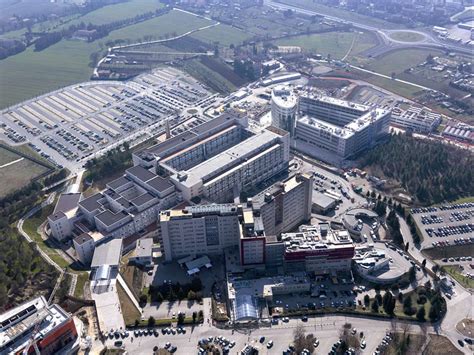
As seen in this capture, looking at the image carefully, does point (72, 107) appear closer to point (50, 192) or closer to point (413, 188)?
point (50, 192)

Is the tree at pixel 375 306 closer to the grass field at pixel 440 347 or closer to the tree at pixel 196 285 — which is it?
the grass field at pixel 440 347

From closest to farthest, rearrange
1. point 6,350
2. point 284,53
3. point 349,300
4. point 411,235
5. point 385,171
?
point 6,350 → point 349,300 → point 411,235 → point 385,171 → point 284,53

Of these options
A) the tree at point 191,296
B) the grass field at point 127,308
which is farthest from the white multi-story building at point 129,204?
the tree at point 191,296

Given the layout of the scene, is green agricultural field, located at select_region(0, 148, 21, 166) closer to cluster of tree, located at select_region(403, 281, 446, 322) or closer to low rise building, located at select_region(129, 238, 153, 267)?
low rise building, located at select_region(129, 238, 153, 267)

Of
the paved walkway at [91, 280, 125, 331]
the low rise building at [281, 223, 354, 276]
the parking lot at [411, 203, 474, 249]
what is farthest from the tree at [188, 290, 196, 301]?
the parking lot at [411, 203, 474, 249]

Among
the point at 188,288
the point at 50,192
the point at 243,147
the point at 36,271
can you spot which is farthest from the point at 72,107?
the point at 188,288

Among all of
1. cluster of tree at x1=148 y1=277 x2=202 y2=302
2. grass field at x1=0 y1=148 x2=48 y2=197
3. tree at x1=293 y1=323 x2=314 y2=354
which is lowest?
grass field at x1=0 y1=148 x2=48 y2=197
